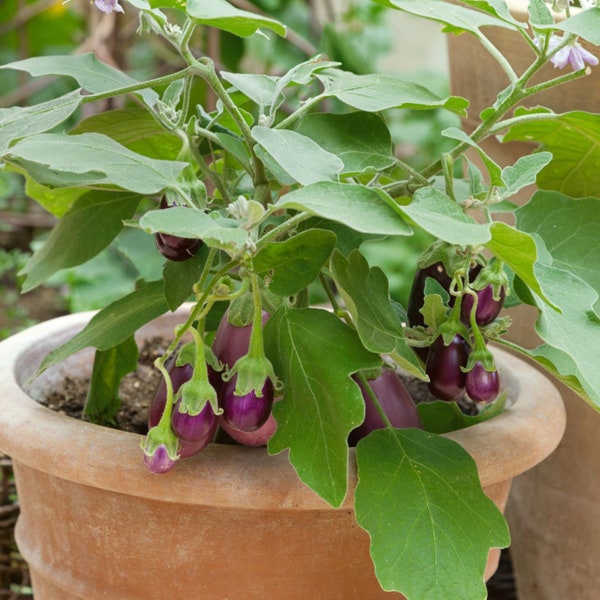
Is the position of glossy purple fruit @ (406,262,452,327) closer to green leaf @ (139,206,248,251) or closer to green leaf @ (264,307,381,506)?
green leaf @ (264,307,381,506)

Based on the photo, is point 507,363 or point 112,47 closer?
point 507,363

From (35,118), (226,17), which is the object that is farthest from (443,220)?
(35,118)

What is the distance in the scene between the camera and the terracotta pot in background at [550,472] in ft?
2.55

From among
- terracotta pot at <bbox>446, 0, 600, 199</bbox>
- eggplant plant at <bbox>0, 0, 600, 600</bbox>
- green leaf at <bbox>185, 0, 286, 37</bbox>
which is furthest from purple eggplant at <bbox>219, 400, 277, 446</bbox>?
terracotta pot at <bbox>446, 0, 600, 199</bbox>

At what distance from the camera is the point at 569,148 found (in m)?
0.70

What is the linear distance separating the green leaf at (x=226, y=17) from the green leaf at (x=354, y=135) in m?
0.10

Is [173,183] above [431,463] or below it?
above

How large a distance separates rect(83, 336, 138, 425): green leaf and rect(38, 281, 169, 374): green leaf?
0.24 feet

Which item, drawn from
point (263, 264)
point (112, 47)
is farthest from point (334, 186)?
point (112, 47)

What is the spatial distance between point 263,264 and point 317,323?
48 mm

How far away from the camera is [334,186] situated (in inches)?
18.4

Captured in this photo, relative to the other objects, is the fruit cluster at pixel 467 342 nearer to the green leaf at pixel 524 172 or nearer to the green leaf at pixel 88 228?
the green leaf at pixel 524 172

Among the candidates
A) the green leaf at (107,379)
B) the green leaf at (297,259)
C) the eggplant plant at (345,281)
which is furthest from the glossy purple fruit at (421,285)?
the green leaf at (107,379)

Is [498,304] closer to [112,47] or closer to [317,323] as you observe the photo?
[317,323]
